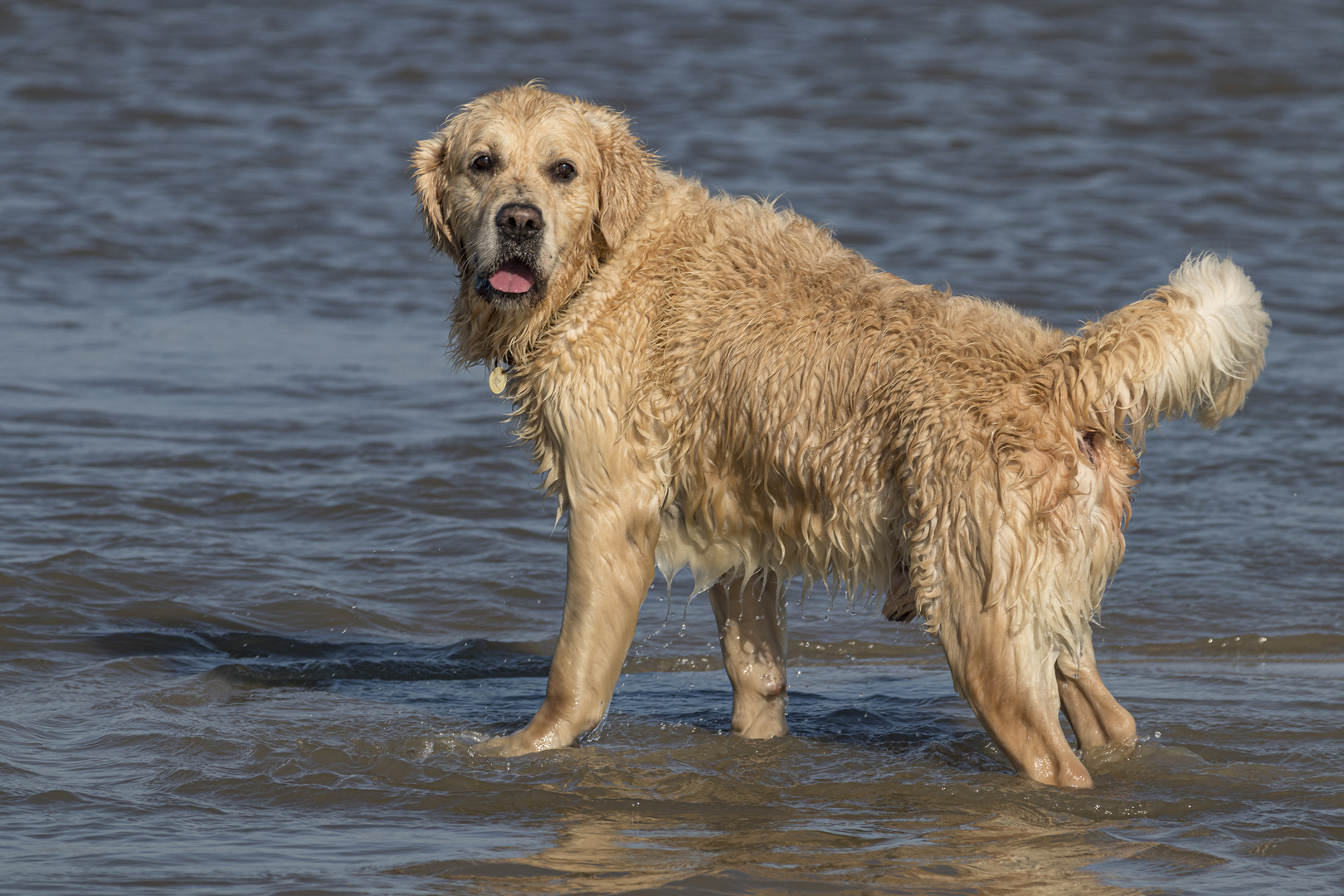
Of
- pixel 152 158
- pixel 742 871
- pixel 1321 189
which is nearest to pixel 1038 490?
pixel 742 871

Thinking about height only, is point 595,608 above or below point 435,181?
below

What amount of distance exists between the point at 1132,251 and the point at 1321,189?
3113mm

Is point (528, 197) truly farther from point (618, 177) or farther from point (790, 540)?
point (790, 540)

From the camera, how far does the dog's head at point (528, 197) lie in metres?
5.31

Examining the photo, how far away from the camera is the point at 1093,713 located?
533cm

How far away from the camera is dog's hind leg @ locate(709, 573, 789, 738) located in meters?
5.78

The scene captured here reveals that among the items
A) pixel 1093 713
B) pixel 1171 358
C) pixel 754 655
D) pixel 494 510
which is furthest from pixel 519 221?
pixel 494 510

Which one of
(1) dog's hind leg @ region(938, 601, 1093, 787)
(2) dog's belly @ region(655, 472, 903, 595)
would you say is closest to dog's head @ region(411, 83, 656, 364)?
(2) dog's belly @ region(655, 472, 903, 595)

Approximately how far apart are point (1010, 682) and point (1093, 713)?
0.93 m

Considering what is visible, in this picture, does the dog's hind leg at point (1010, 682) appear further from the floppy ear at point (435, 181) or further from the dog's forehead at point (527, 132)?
the floppy ear at point (435, 181)

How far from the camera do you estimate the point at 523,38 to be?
1944 centimetres

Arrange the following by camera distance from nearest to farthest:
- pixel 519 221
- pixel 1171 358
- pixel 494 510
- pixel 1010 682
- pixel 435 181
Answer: pixel 1171 358, pixel 1010 682, pixel 519 221, pixel 435 181, pixel 494 510

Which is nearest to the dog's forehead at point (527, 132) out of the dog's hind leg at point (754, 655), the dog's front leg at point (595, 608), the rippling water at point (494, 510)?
the dog's front leg at point (595, 608)

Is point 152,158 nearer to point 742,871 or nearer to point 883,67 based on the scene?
point 883,67
